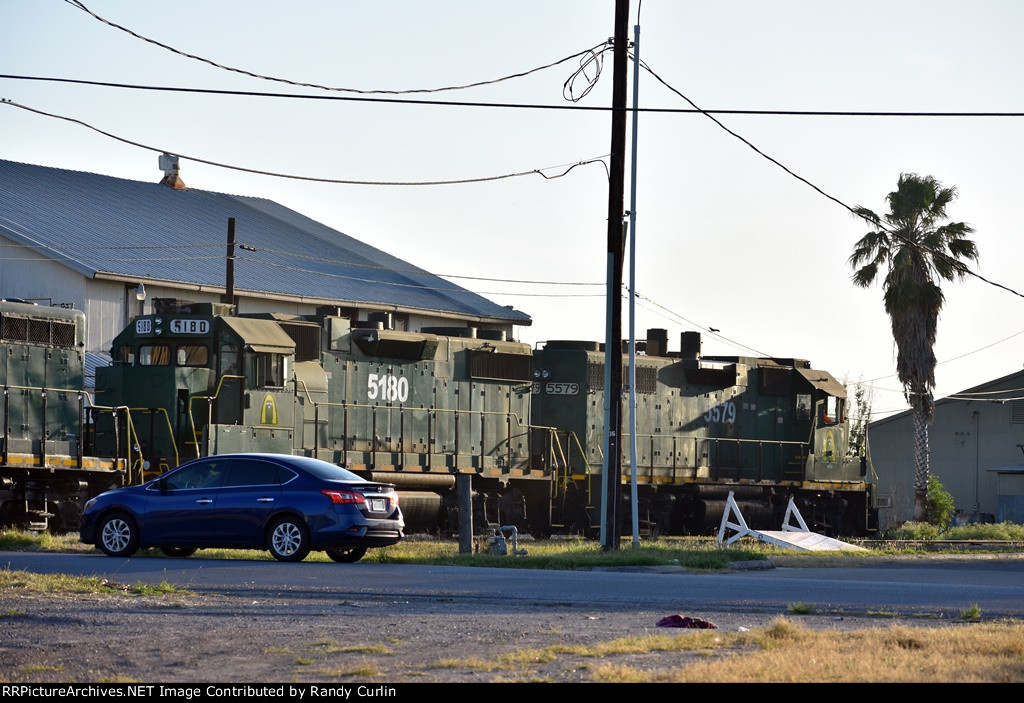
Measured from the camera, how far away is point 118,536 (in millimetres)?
19844

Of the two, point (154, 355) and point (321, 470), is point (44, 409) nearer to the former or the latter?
point (154, 355)

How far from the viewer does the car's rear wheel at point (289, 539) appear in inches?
762

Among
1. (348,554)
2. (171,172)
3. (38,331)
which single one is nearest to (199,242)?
(171,172)

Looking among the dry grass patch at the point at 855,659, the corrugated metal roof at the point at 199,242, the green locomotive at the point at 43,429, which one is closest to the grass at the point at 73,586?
the dry grass patch at the point at 855,659

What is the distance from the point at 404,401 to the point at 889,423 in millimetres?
32671

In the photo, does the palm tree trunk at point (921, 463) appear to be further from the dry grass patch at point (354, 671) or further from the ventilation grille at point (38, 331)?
the dry grass patch at point (354, 671)

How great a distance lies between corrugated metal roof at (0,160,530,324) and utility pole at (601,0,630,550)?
18.9 metres

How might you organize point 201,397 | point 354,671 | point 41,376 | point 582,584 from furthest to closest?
point 201,397, point 41,376, point 582,584, point 354,671

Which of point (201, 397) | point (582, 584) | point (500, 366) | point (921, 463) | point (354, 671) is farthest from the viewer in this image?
point (921, 463)

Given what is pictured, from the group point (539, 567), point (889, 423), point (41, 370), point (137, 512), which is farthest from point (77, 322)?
point (889, 423)

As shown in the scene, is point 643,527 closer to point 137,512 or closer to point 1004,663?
point 137,512

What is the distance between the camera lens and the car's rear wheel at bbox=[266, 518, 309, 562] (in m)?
19.4

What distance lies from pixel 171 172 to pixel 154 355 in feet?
85.2

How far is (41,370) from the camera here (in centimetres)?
2398
